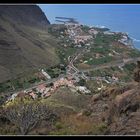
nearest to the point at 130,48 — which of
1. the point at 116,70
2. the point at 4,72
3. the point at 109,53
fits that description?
the point at 109,53

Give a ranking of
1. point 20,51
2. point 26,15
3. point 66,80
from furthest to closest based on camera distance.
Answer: point 26,15 < point 20,51 < point 66,80

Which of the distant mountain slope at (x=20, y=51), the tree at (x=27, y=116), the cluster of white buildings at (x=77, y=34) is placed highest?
the tree at (x=27, y=116)

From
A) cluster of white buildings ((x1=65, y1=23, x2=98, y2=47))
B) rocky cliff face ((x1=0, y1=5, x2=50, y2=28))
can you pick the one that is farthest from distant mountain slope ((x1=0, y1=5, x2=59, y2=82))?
cluster of white buildings ((x1=65, y1=23, x2=98, y2=47))

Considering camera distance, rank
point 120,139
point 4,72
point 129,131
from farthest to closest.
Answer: point 4,72
point 129,131
point 120,139

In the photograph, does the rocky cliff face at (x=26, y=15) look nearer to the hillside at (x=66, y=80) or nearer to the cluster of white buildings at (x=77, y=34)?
the hillside at (x=66, y=80)

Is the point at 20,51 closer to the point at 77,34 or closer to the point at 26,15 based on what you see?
the point at 26,15

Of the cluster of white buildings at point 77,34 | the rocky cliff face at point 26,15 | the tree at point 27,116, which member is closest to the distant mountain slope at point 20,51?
the rocky cliff face at point 26,15

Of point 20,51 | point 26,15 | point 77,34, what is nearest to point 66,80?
point 20,51

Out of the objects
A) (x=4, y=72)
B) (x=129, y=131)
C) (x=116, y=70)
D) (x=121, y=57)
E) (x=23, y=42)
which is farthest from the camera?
(x=121, y=57)

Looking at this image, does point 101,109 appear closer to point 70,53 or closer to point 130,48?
point 70,53

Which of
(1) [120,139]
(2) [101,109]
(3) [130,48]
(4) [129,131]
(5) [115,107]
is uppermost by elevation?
(1) [120,139]

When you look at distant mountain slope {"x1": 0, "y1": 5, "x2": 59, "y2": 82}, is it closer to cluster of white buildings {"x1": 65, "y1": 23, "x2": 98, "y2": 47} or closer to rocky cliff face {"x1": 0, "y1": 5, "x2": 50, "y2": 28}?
rocky cliff face {"x1": 0, "y1": 5, "x2": 50, "y2": 28}
